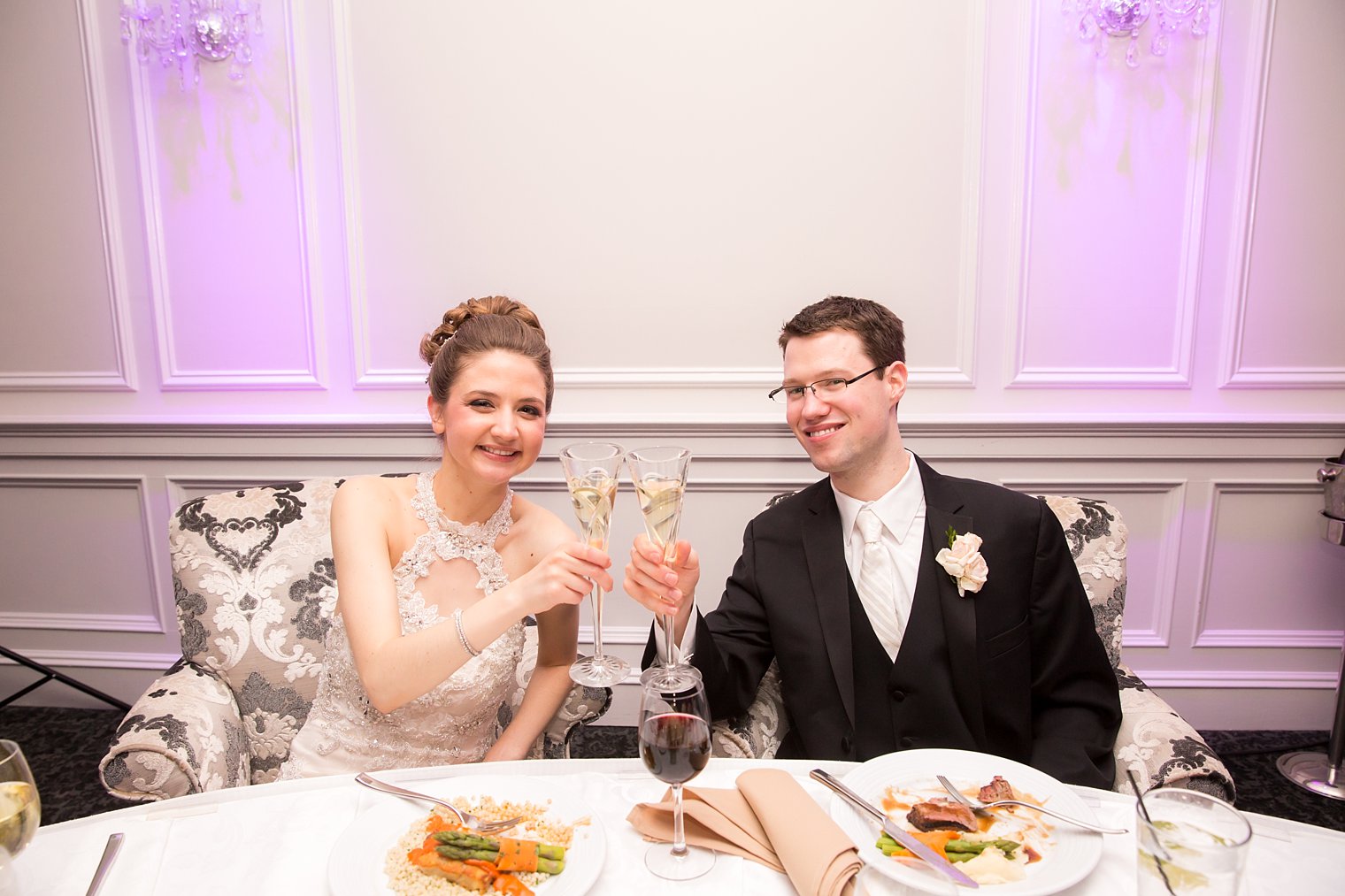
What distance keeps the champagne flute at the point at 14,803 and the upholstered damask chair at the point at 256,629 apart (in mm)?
920

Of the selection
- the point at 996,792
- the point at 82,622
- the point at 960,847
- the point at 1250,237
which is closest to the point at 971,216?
the point at 1250,237

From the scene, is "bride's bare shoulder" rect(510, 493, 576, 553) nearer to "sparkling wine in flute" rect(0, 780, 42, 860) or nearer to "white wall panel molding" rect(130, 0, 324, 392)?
"sparkling wine in flute" rect(0, 780, 42, 860)

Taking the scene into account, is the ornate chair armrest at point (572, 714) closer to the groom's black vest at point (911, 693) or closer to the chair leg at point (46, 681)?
the groom's black vest at point (911, 693)

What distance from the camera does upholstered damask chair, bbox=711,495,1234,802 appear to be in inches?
67.9

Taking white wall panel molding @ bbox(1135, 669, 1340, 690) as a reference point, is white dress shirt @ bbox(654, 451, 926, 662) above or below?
above

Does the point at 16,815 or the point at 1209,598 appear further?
the point at 1209,598

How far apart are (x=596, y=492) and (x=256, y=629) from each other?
4.28 ft

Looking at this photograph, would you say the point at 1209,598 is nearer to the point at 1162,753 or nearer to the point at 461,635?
the point at 1162,753

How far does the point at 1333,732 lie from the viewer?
A: 307 centimetres

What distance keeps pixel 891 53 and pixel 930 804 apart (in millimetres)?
2742

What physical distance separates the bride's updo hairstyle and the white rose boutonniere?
3.28 ft

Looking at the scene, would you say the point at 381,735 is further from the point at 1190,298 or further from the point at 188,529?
the point at 1190,298

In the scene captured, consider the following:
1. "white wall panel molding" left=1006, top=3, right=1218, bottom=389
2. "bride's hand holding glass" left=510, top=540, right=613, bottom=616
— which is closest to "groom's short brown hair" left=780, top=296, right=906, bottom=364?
"bride's hand holding glass" left=510, top=540, right=613, bottom=616

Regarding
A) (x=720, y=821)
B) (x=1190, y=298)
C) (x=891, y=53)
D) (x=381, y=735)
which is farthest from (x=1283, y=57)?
(x=381, y=735)
